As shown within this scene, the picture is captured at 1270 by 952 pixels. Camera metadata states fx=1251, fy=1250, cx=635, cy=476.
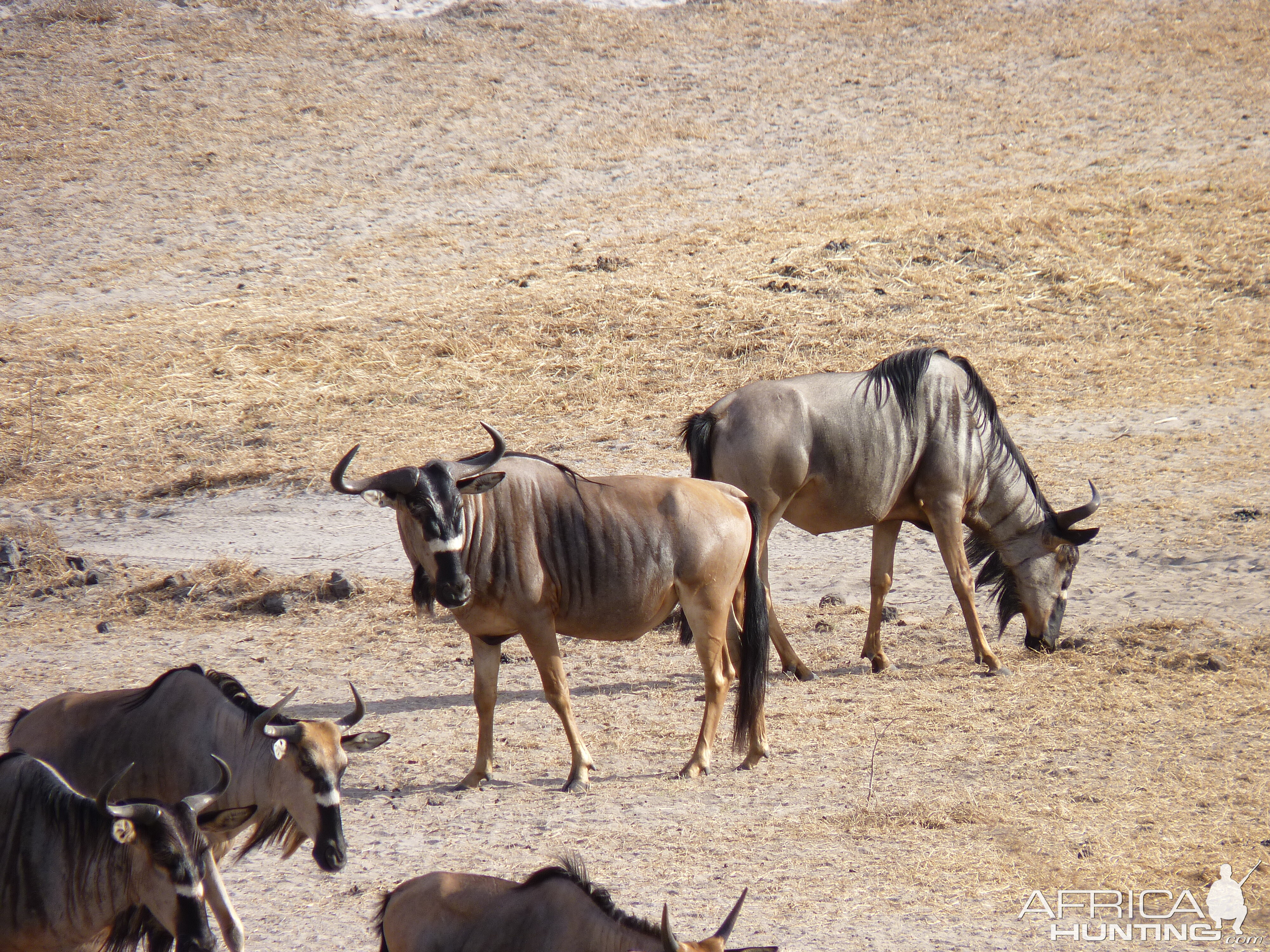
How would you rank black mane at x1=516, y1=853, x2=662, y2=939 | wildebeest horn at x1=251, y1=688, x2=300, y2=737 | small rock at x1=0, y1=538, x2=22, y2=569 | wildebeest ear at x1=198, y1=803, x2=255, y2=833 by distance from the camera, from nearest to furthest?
1. black mane at x1=516, y1=853, x2=662, y2=939
2. wildebeest ear at x1=198, y1=803, x2=255, y2=833
3. wildebeest horn at x1=251, y1=688, x2=300, y2=737
4. small rock at x1=0, y1=538, x2=22, y2=569

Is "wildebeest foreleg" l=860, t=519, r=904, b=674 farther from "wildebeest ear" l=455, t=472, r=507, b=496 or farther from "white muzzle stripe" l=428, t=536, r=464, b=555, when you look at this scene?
"white muzzle stripe" l=428, t=536, r=464, b=555

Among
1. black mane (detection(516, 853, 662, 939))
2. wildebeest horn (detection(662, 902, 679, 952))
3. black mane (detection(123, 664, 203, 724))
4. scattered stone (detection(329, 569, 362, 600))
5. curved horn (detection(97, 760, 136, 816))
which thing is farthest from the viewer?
scattered stone (detection(329, 569, 362, 600))

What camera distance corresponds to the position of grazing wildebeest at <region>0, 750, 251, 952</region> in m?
4.30

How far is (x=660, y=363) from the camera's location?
1493 centimetres

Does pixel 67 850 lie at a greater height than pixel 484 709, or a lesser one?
greater

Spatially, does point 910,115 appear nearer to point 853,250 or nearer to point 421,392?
point 853,250

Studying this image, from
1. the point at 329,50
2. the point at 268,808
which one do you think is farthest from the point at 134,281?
the point at 268,808

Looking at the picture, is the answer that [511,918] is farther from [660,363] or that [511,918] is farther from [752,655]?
[660,363]

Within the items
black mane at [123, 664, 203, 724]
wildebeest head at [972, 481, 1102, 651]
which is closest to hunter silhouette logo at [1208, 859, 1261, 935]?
wildebeest head at [972, 481, 1102, 651]

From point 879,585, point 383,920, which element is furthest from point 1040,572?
point 383,920

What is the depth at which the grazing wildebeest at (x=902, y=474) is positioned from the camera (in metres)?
8.52

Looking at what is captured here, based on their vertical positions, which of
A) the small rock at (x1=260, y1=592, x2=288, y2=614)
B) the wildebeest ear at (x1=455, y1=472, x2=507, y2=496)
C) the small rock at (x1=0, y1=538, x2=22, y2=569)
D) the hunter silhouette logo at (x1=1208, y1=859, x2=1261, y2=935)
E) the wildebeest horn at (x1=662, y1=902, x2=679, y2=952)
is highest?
the wildebeest ear at (x1=455, y1=472, x2=507, y2=496)

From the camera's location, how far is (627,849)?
5879 mm

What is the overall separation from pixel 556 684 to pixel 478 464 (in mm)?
1265
